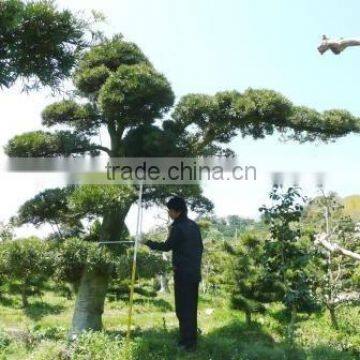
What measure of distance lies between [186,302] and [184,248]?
0.62 meters

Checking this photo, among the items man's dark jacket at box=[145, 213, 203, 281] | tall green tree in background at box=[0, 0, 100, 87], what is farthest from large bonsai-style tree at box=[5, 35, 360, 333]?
tall green tree in background at box=[0, 0, 100, 87]

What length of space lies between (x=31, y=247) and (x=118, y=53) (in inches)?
125

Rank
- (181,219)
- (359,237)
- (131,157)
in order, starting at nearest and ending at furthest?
Answer: (181,219) → (131,157) → (359,237)

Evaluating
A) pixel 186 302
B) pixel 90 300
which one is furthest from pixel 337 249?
pixel 90 300

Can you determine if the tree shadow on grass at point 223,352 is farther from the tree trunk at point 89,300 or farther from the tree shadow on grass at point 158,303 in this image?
the tree shadow on grass at point 158,303

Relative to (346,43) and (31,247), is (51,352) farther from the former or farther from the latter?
(346,43)

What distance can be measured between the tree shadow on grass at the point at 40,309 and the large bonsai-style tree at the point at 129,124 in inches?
279

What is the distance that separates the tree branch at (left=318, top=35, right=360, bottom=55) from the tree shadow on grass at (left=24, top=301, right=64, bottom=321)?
1227 centimetres

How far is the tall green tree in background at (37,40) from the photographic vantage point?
4.03m

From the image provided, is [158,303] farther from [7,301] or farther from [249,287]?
[249,287]

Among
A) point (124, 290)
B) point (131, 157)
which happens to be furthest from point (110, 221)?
point (124, 290)

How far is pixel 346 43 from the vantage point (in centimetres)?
302

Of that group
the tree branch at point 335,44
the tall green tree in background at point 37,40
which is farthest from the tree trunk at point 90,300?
the tree branch at point 335,44

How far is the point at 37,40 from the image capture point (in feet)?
14.1
